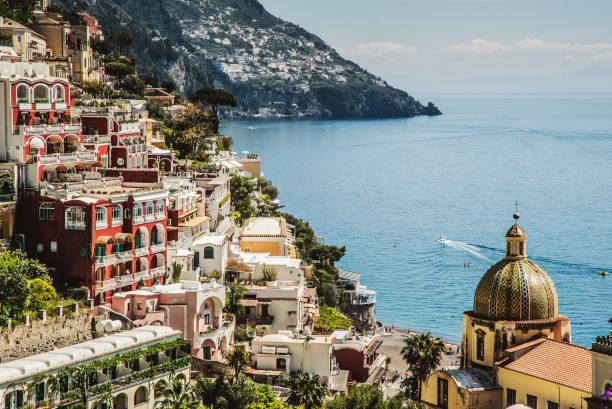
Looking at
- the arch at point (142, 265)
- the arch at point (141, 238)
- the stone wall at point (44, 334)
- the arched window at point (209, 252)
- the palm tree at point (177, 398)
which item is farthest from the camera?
the arched window at point (209, 252)

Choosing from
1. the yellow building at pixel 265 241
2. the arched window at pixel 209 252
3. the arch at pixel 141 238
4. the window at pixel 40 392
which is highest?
the arch at pixel 141 238

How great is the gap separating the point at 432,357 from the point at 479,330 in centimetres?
352

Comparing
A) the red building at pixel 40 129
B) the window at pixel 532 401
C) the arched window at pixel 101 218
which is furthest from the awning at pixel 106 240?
the window at pixel 532 401

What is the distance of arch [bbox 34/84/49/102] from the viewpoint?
166ft

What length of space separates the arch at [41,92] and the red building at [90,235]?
6.52 m

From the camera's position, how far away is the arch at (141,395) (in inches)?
1496

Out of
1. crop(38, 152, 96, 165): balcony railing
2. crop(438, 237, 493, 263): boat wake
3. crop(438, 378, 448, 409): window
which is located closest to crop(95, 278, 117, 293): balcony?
crop(38, 152, 96, 165): balcony railing

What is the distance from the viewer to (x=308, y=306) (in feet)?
190

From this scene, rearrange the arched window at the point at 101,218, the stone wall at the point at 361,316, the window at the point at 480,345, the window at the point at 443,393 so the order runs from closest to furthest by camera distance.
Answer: the window at the point at 443,393 → the window at the point at 480,345 → the arched window at the point at 101,218 → the stone wall at the point at 361,316

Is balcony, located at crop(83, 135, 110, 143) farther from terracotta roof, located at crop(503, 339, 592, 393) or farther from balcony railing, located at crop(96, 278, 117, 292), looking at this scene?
terracotta roof, located at crop(503, 339, 592, 393)

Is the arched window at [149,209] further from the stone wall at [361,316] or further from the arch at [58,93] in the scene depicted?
the stone wall at [361,316]

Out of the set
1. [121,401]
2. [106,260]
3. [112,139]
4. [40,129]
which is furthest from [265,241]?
[121,401]

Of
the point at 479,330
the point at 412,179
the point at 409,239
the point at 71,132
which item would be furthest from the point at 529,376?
the point at 412,179

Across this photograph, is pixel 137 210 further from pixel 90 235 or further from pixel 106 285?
pixel 106 285
